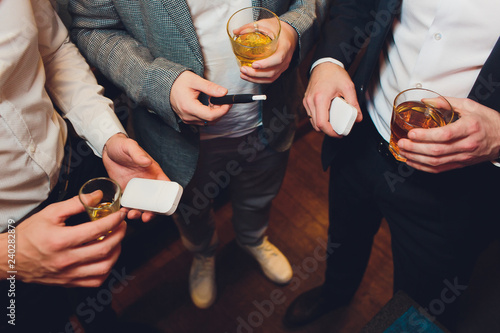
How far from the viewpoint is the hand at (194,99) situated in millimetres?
1206

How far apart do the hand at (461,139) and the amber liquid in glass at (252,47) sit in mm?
514

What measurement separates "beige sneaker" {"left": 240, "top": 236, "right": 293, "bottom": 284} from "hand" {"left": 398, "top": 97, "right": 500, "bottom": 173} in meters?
1.38

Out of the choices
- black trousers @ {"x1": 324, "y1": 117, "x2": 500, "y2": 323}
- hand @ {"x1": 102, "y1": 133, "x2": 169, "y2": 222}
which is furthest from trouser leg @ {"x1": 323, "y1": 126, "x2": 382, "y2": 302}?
hand @ {"x1": 102, "y1": 133, "x2": 169, "y2": 222}

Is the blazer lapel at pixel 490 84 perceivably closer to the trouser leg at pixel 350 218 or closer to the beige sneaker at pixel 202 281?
the trouser leg at pixel 350 218

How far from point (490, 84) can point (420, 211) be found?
0.52m

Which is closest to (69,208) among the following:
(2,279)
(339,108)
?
(2,279)

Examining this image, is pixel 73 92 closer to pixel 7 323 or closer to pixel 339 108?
pixel 7 323

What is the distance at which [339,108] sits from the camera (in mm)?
1257

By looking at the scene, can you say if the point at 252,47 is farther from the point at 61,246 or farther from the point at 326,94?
the point at 61,246

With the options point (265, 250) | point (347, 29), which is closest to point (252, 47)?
point (347, 29)

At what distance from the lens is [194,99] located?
1.24 meters

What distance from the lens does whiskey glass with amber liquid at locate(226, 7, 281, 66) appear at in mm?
1233

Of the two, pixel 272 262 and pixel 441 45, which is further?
pixel 272 262

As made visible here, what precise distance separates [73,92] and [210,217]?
99 centimetres
